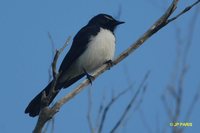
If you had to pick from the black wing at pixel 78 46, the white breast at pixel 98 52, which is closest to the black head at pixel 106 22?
the black wing at pixel 78 46

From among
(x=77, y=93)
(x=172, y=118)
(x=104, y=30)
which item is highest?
(x=104, y=30)

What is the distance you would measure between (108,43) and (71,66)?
1.98 feet

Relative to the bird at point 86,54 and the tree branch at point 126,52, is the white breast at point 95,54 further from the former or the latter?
the tree branch at point 126,52

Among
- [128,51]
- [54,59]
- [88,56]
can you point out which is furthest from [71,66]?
[54,59]

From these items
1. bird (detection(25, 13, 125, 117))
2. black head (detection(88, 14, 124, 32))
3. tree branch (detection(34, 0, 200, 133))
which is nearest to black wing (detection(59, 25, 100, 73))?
bird (detection(25, 13, 125, 117))

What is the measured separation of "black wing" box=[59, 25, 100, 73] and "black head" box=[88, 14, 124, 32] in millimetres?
263

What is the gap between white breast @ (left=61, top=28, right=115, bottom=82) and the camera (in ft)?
22.2

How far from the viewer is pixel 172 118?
4539mm

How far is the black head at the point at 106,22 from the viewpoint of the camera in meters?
7.36

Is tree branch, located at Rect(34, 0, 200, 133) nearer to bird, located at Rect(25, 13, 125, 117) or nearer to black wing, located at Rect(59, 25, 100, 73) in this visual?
bird, located at Rect(25, 13, 125, 117)

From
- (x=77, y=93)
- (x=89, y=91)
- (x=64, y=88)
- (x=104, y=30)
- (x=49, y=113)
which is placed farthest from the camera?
(x=104, y=30)

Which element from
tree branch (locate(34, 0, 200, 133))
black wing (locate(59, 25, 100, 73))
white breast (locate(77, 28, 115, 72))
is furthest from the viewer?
black wing (locate(59, 25, 100, 73))

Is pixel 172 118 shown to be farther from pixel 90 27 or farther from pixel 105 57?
pixel 90 27

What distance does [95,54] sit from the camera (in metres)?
6.81
